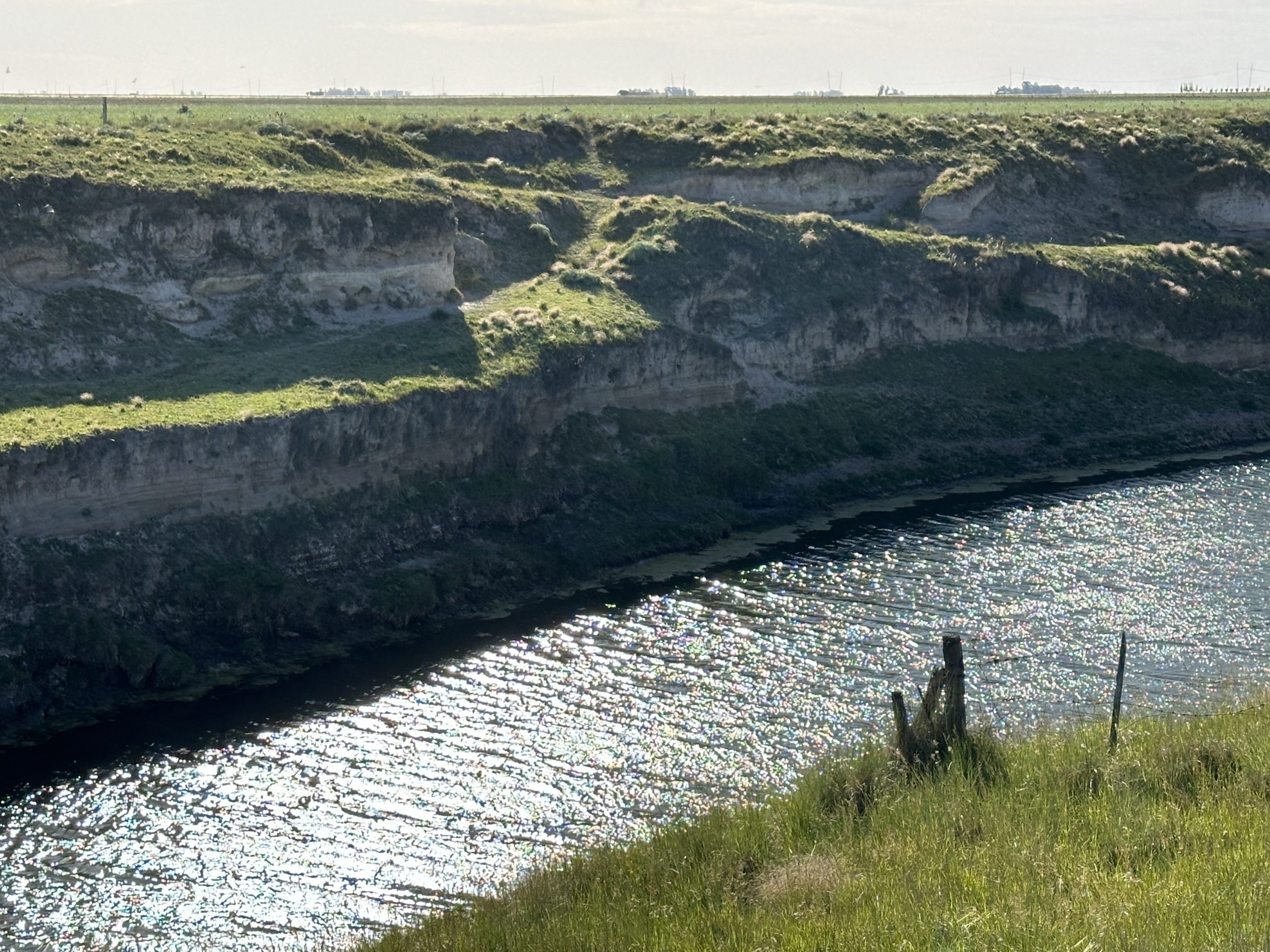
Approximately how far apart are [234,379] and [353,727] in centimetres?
1606

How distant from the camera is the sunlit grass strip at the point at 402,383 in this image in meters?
40.4

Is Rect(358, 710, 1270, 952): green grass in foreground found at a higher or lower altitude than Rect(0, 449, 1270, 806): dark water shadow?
higher

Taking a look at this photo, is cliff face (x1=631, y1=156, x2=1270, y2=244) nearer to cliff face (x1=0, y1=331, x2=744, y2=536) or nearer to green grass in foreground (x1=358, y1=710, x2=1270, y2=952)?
cliff face (x1=0, y1=331, x2=744, y2=536)

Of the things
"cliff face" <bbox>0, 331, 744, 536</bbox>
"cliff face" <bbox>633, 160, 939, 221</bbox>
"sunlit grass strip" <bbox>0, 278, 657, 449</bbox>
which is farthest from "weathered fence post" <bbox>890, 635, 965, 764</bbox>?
"cliff face" <bbox>633, 160, 939, 221</bbox>

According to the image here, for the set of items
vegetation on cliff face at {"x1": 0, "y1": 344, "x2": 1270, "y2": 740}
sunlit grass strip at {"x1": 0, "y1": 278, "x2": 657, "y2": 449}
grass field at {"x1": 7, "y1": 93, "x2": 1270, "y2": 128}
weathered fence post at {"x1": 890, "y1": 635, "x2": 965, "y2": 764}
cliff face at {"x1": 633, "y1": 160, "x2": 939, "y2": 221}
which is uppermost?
grass field at {"x1": 7, "y1": 93, "x2": 1270, "y2": 128}

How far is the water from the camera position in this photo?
26016 mm

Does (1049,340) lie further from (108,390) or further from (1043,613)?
(108,390)

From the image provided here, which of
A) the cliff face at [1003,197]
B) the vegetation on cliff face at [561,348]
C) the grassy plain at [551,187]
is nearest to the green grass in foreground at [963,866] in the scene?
the vegetation on cliff face at [561,348]

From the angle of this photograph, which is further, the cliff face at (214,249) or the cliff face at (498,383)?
the cliff face at (214,249)

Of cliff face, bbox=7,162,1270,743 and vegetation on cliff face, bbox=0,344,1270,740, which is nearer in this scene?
vegetation on cliff face, bbox=0,344,1270,740

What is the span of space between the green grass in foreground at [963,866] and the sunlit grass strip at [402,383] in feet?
71.4

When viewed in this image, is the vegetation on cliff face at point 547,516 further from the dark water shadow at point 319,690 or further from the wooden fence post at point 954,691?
the wooden fence post at point 954,691

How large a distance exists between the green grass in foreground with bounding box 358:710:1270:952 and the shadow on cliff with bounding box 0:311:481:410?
2502cm

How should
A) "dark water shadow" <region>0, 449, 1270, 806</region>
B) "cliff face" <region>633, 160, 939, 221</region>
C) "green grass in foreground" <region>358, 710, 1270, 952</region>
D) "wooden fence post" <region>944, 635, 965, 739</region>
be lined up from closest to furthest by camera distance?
"green grass in foreground" <region>358, 710, 1270, 952</region> → "wooden fence post" <region>944, 635, 965, 739</region> → "dark water shadow" <region>0, 449, 1270, 806</region> → "cliff face" <region>633, 160, 939, 221</region>
